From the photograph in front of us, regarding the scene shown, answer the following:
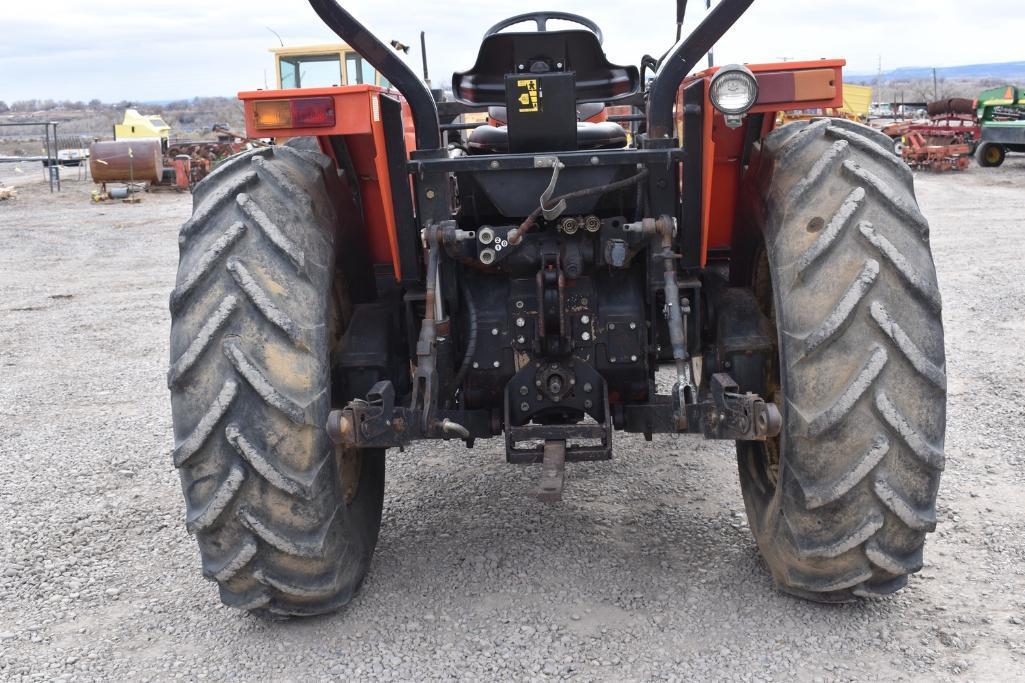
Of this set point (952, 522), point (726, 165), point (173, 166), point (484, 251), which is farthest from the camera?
point (173, 166)

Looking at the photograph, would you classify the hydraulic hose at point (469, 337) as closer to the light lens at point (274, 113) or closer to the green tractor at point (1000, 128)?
the light lens at point (274, 113)

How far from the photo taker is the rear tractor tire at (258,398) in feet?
10.3

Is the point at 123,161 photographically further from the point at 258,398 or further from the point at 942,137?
the point at 258,398

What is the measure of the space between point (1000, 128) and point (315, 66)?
51.2 feet

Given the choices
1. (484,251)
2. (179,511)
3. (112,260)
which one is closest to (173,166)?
(112,260)

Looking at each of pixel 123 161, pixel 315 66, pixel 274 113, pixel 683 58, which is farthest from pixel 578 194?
pixel 123 161

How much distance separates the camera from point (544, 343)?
3520 mm

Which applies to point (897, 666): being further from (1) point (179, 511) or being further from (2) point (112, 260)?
(2) point (112, 260)

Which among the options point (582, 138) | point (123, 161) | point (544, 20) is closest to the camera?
A: point (582, 138)

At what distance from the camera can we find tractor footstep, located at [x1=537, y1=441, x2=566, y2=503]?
126 inches

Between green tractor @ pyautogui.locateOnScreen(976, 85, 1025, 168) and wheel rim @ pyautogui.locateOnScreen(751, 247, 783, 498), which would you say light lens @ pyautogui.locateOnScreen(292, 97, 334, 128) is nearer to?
wheel rim @ pyautogui.locateOnScreen(751, 247, 783, 498)

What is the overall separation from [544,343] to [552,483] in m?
0.54

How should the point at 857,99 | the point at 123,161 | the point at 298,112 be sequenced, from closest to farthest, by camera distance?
the point at 298,112 < the point at 123,161 < the point at 857,99

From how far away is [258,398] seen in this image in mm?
3119
